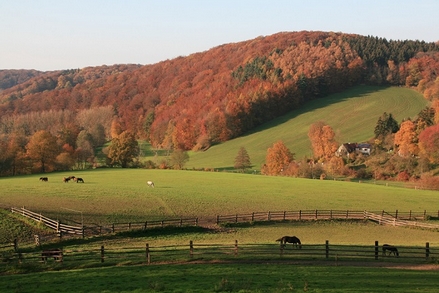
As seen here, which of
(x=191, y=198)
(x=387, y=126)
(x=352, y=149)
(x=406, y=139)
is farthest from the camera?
(x=387, y=126)

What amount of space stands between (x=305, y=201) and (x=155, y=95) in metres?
149

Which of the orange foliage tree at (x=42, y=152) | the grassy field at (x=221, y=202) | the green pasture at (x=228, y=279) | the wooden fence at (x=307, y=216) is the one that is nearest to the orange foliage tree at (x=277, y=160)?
the grassy field at (x=221, y=202)

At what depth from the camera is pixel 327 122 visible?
436 feet

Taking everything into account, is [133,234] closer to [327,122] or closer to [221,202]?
[221,202]

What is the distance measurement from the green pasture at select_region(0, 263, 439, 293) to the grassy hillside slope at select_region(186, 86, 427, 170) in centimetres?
8719

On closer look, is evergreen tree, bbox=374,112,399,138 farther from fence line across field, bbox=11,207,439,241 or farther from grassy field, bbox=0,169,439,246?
fence line across field, bbox=11,207,439,241

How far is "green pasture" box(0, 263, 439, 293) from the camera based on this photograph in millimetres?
17609

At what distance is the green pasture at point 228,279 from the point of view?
693 inches

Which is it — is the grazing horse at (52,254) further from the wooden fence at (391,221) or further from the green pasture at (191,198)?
the wooden fence at (391,221)

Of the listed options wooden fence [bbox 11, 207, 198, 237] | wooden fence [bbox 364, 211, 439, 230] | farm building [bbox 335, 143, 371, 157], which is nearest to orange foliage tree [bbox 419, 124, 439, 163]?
farm building [bbox 335, 143, 371, 157]

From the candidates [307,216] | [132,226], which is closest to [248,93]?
[307,216]

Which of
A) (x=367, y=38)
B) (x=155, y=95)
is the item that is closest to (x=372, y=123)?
(x=367, y=38)

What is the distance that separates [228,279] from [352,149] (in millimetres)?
92673

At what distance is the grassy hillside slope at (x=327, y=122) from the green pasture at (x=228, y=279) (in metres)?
87.2
